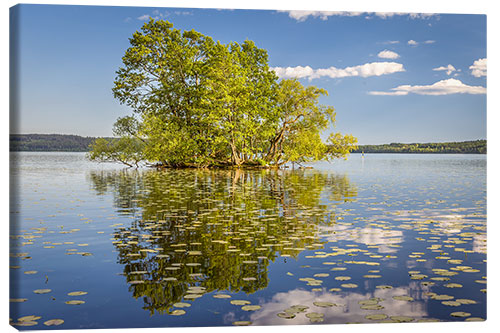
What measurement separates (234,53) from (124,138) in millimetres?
11562

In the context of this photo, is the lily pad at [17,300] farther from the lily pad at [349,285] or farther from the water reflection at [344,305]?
the lily pad at [349,285]

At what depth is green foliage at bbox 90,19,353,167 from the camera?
90.2ft

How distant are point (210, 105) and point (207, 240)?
22356 millimetres

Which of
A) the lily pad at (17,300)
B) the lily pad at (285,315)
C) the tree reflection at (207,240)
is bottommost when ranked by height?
the lily pad at (285,315)

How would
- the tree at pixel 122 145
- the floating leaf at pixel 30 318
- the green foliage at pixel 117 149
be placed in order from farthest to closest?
the green foliage at pixel 117 149, the tree at pixel 122 145, the floating leaf at pixel 30 318

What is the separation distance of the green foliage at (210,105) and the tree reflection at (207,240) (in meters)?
17.2

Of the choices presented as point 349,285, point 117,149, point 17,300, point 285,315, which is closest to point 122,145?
point 117,149

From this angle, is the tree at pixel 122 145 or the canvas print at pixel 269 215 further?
the tree at pixel 122 145

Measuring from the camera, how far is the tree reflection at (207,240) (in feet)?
14.8

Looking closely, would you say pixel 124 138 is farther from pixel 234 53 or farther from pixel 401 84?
pixel 401 84

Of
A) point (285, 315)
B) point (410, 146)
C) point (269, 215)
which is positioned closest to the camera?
point (285, 315)

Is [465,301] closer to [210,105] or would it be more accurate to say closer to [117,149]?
[210,105]

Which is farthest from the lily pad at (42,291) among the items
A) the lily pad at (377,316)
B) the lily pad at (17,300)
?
the lily pad at (377,316)

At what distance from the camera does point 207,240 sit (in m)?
6.45
